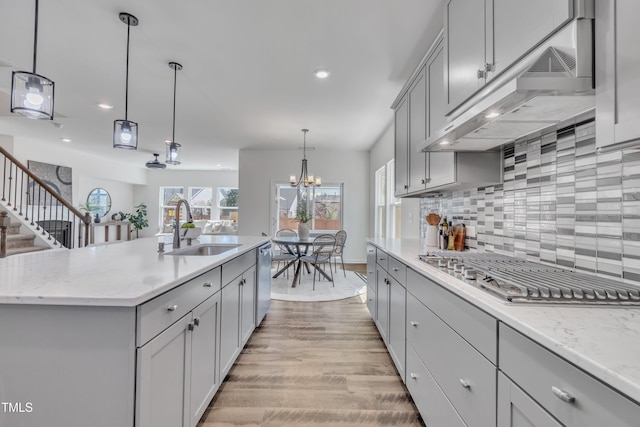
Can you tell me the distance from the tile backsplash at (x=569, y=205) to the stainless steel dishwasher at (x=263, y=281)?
1.94 m

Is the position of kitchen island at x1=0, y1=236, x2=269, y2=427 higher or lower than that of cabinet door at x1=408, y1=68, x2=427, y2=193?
lower

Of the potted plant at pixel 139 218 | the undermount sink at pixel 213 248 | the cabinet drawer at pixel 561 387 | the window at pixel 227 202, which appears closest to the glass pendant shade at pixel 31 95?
the undermount sink at pixel 213 248

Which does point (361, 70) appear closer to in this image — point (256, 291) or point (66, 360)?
point (256, 291)

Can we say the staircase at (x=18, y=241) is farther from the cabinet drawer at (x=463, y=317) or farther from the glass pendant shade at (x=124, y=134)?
the cabinet drawer at (x=463, y=317)

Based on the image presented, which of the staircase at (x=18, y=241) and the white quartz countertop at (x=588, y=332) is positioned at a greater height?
the white quartz countertop at (x=588, y=332)

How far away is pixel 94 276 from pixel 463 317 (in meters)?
1.50

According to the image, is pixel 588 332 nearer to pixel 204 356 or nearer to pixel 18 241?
pixel 204 356

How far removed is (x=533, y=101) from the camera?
109cm

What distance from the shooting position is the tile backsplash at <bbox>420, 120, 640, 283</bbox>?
1.10m

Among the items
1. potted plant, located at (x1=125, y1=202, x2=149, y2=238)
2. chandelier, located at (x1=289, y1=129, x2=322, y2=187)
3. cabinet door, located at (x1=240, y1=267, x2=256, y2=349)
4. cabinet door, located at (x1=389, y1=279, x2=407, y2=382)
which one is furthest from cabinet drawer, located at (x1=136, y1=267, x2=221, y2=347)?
potted plant, located at (x1=125, y1=202, x2=149, y2=238)

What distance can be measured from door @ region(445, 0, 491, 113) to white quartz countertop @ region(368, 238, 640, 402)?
3.53 feet

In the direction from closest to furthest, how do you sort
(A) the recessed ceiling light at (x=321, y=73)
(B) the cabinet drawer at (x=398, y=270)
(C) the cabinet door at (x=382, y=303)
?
(B) the cabinet drawer at (x=398, y=270), (C) the cabinet door at (x=382, y=303), (A) the recessed ceiling light at (x=321, y=73)

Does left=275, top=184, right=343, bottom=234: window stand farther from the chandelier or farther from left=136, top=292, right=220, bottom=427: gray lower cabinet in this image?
left=136, top=292, right=220, bottom=427: gray lower cabinet

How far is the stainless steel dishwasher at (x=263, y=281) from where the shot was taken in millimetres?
2754
